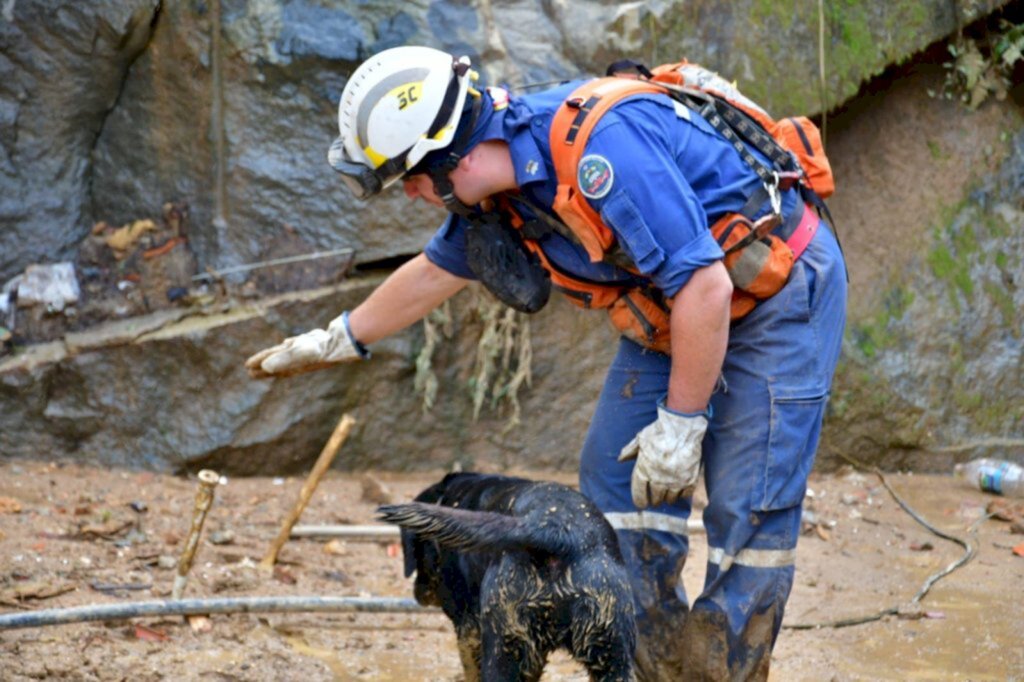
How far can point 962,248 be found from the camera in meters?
6.58

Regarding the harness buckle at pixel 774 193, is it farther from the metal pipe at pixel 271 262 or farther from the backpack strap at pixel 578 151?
the metal pipe at pixel 271 262

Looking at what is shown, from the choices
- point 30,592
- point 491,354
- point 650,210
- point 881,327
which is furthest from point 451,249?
point 881,327

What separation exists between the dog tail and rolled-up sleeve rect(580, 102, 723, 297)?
0.74 m

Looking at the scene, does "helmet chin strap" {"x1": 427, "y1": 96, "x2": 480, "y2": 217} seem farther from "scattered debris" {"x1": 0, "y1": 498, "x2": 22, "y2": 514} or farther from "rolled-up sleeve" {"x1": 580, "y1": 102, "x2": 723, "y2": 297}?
"scattered debris" {"x1": 0, "y1": 498, "x2": 22, "y2": 514}

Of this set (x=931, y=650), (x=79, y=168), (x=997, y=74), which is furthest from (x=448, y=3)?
(x=931, y=650)

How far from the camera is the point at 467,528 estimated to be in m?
3.10

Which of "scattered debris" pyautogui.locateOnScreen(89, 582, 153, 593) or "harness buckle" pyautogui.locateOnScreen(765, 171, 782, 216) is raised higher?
"harness buckle" pyautogui.locateOnScreen(765, 171, 782, 216)

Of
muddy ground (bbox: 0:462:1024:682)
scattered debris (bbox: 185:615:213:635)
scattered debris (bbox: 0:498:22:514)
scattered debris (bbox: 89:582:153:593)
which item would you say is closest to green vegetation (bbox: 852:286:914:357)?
muddy ground (bbox: 0:462:1024:682)

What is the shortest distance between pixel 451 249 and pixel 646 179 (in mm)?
962

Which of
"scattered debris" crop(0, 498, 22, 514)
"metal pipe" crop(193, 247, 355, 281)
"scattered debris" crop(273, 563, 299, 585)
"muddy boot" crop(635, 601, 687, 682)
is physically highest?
"metal pipe" crop(193, 247, 355, 281)

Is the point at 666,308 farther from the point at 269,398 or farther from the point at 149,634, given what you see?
the point at 269,398

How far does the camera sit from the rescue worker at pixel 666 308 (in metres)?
3.28

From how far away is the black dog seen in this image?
3111 mm

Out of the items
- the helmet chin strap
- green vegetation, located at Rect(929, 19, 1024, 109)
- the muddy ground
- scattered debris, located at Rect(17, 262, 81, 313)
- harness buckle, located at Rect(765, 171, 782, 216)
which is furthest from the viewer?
green vegetation, located at Rect(929, 19, 1024, 109)
